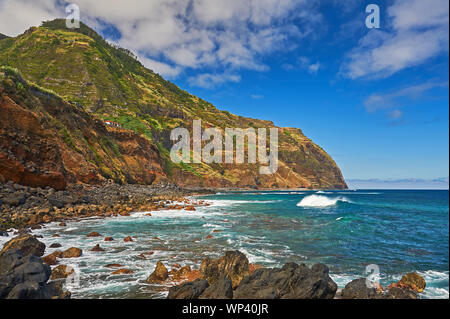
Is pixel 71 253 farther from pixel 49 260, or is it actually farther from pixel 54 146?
pixel 54 146

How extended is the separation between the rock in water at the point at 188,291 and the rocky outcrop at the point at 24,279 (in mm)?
2586

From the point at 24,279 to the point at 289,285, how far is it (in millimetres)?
6748

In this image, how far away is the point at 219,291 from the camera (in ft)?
17.8

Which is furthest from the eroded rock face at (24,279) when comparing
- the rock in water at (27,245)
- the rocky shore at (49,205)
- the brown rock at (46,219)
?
the brown rock at (46,219)

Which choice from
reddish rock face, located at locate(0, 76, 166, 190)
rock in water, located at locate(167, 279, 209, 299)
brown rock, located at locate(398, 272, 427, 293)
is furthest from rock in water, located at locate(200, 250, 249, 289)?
reddish rock face, located at locate(0, 76, 166, 190)

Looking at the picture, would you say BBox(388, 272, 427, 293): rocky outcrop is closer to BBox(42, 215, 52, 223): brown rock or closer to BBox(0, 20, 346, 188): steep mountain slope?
BBox(42, 215, 52, 223): brown rock

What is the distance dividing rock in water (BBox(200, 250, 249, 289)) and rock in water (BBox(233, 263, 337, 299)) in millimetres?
992

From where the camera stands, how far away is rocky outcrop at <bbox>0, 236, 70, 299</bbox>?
5001mm

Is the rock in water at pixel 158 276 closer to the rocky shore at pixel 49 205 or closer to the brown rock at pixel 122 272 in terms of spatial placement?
the brown rock at pixel 122 272

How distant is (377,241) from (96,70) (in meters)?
103

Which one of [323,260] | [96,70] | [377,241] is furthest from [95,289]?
[96,70]

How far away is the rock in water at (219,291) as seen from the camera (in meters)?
5.33

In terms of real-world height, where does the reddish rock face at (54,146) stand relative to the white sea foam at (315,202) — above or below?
above
